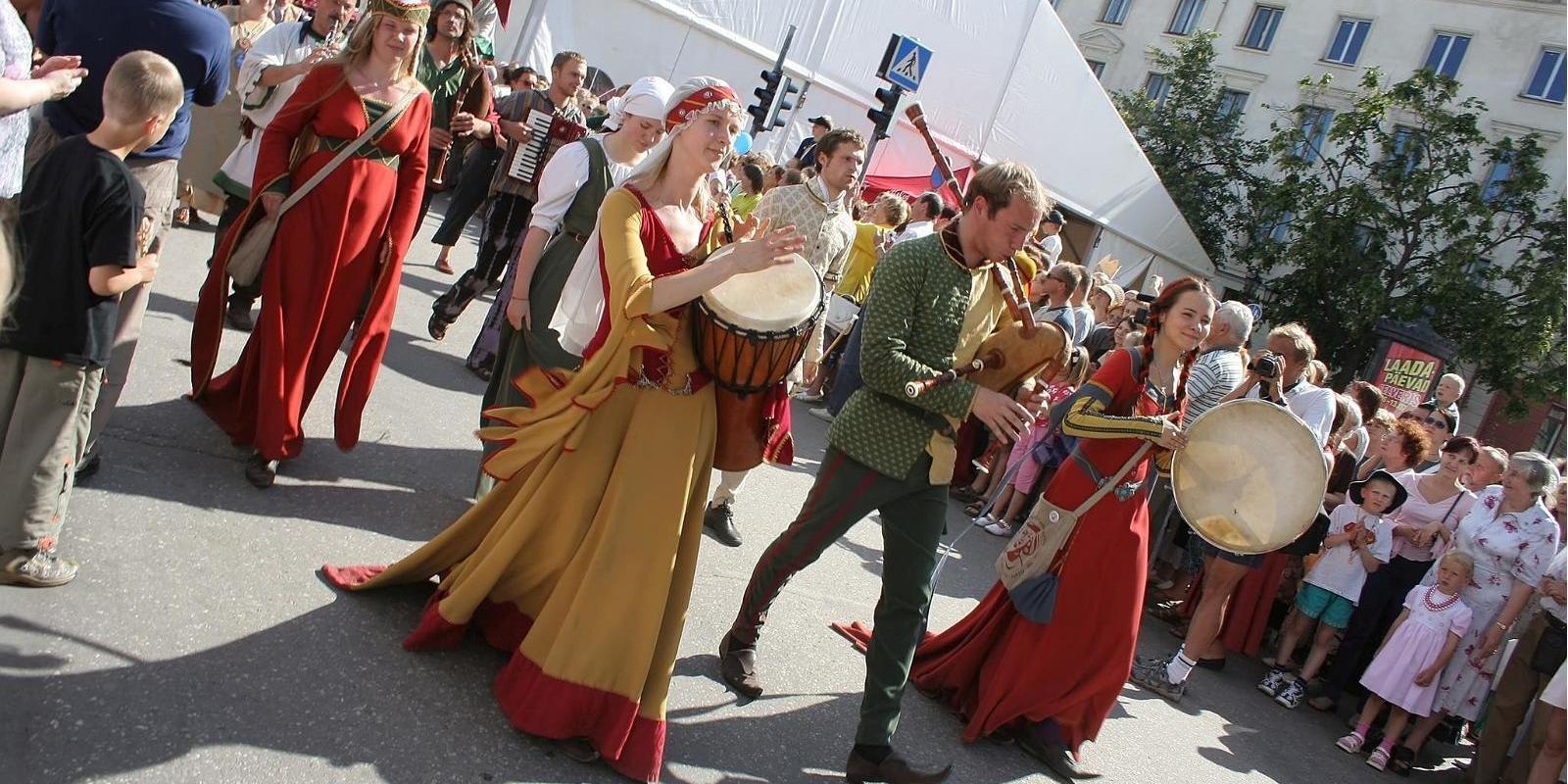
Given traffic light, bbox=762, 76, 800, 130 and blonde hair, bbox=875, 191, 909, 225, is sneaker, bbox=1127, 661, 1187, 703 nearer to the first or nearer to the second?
blonde hair, bbox=875, 191, 909, 225

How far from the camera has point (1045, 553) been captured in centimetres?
447

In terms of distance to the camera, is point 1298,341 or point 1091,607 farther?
point 1298,341

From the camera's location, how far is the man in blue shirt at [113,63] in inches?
162

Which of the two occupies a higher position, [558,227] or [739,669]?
[558,227]

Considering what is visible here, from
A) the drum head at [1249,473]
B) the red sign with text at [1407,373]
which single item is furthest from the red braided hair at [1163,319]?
the red sign with text at [1407,373]

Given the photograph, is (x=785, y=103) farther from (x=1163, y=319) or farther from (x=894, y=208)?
(x=1163, y=319)

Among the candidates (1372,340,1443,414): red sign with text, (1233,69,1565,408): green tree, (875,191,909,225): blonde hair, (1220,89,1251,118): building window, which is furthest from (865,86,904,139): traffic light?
(1220,89,1251,118): building window

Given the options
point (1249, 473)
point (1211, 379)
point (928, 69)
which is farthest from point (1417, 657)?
point (928, 69)

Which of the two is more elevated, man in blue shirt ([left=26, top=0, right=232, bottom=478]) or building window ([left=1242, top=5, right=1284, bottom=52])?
building window ([left=1242, top=5, right=1284, bottom=52])

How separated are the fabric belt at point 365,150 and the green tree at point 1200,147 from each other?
3493 cm

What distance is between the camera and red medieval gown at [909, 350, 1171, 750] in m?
4.42

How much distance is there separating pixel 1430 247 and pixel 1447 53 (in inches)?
363

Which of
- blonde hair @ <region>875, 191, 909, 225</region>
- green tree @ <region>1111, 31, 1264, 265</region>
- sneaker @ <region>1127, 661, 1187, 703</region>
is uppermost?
green tree @ <region>1111, 31, 1264, 265</region>

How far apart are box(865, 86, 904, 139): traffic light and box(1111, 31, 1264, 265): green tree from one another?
25.5m
